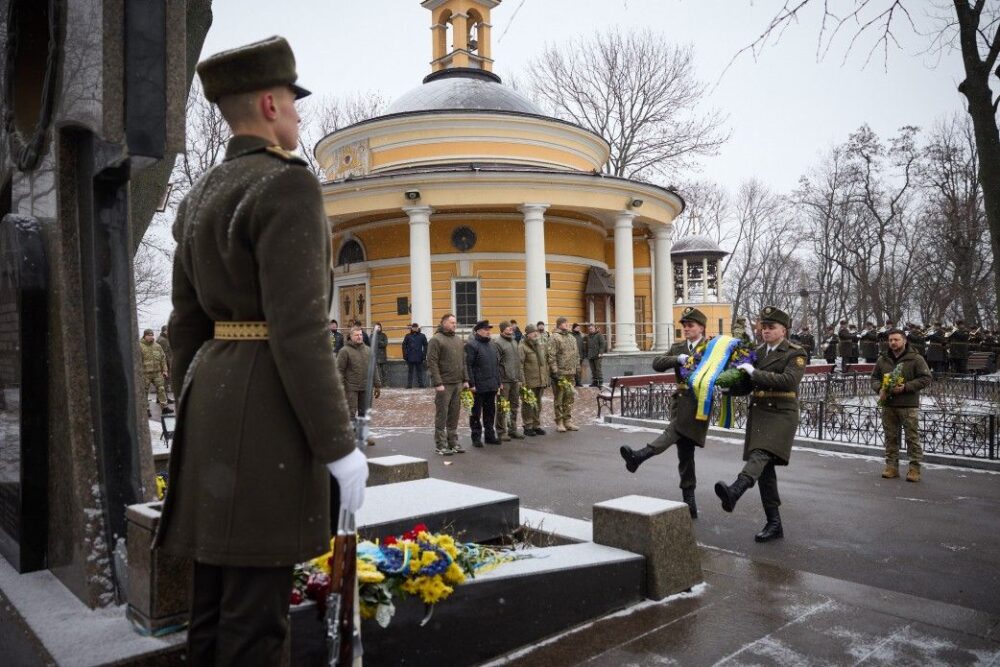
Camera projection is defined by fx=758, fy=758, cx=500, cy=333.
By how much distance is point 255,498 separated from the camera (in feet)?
7.67

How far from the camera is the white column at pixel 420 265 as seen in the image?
2408cm

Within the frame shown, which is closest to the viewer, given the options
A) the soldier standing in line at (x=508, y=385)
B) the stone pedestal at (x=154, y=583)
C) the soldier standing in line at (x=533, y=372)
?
the stone pedestal at (x=154, y=583)

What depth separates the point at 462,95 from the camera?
30578 mm

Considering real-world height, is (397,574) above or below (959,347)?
below

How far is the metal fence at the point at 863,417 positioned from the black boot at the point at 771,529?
2.33 meters

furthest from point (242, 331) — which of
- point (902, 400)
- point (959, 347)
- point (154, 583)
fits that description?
point (959, 347)

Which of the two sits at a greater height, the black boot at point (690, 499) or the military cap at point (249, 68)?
the military cap at point (249, 68)

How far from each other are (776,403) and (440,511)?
3429 mm

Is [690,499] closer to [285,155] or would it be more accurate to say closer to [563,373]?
[285,155]

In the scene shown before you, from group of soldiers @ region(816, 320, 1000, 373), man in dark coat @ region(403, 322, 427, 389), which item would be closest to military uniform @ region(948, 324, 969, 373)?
group of soldiers @ region(816, 320, 1000, 373)

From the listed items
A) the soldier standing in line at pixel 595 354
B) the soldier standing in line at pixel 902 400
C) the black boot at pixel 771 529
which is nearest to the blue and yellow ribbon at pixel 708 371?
the black boot at pixel 771 529

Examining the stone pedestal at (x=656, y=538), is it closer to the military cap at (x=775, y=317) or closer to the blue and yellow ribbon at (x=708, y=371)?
the blue and yellow ribbon at (x=708, y=371)

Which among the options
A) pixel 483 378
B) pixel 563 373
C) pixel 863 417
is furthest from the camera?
pixel 563 373

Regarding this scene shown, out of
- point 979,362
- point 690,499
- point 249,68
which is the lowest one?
point 690,499
